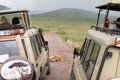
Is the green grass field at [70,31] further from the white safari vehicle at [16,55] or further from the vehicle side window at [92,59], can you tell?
the vehicle side window at [92,59]

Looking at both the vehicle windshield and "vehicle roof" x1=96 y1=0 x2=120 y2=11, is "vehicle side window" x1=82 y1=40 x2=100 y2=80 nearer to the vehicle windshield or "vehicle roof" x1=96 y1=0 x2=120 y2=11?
"vehicle roof" x1=96 y1=0 x2=120 y2=11

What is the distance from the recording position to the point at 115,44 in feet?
18.4

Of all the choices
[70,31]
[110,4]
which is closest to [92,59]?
[110,4]

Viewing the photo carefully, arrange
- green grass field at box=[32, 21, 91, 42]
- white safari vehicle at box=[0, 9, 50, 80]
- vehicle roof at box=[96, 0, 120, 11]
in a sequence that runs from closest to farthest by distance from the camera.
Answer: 1. vehicle roof at box=[96, 0, 120, 11]
2. white safari vehicle at box=[0, 9, 50, 80]
3. green grass field at box=[32, 21, 91, 42]

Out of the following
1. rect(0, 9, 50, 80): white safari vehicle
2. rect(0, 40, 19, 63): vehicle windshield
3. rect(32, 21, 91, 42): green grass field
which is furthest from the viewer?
rect(32, 21, 91, 42): green grass field

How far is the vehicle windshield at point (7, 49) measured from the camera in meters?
8.89

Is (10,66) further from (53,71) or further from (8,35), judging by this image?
(53,71)

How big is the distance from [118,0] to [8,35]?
3.56m

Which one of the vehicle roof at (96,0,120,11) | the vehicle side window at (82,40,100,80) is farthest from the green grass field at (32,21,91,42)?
the vehicle side window at (82,40,100,80)

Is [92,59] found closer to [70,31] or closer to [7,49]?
[7,49]

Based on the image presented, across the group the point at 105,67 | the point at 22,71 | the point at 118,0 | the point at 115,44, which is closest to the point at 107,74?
the point at 105,67

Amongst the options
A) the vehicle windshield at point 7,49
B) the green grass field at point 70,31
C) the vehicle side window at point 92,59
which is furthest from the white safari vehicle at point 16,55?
the green grass field at point 70,31

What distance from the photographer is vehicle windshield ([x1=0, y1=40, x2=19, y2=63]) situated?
8891mm

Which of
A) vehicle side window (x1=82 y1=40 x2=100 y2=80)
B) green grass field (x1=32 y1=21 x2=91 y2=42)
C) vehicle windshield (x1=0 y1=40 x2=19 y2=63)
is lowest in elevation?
green grass field (x1=32 y1=21 x2=91 y2=42)
